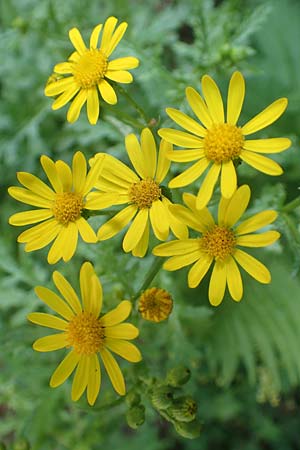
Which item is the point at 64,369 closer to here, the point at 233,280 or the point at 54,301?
the point at 54,301

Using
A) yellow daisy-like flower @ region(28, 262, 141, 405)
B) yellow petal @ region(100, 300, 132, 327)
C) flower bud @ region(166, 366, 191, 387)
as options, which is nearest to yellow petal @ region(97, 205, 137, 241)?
yellow daisy-like flower @ region(28, 262, 141, 405)

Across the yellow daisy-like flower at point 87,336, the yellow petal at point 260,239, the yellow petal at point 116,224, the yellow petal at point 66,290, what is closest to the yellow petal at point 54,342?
the yellow daisy-like flower at point 87,336

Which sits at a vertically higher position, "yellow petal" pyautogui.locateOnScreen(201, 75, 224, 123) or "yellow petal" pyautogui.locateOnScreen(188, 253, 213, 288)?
"yellow petal" pyautogui.locateOnScreen(201, 75, 224, 123)

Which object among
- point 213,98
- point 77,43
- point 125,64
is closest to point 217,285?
point 213,98

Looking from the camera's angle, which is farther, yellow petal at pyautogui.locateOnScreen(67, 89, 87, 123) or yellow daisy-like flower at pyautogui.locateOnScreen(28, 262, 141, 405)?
yellow petal at pyautogui.locateOnScreen(67, 89, 87, 123)

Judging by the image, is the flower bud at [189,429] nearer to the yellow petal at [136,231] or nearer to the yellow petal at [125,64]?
the yellow petal at [136,231]

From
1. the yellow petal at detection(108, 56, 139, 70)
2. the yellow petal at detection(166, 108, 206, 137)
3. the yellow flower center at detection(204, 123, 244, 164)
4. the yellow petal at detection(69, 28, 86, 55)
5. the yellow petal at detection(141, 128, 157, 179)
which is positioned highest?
the yellow petal at detection(69, 28, 86, 55)

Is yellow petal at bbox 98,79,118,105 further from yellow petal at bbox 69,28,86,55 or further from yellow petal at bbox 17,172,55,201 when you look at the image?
yellow petal at bbox 17,172,55,201
